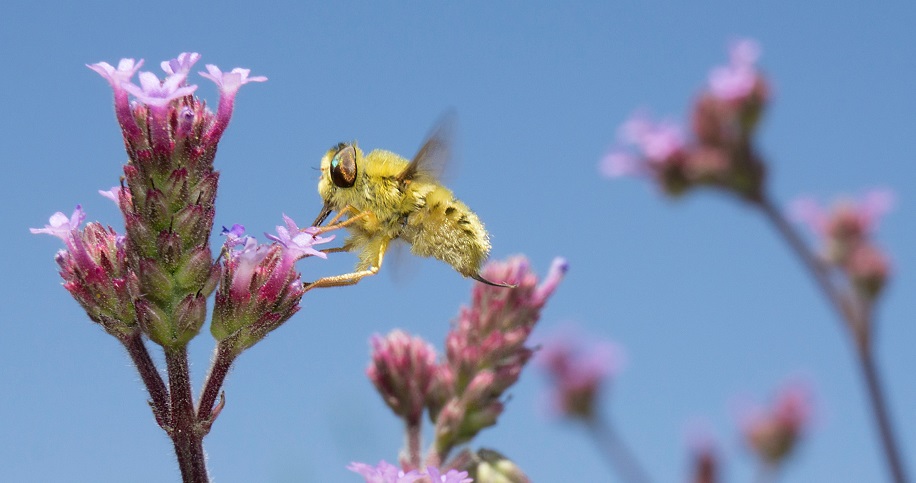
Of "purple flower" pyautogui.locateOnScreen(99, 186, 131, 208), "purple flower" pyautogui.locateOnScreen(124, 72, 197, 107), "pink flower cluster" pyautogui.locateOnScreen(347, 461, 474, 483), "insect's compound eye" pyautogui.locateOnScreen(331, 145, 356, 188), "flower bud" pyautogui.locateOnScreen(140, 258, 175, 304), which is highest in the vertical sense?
"insect's compound eye" pyautogui.locateOnScreen(331, 145, 356, 188)

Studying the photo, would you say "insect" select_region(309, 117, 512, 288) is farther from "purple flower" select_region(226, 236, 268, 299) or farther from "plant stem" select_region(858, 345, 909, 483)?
"plant stem" select_region(858, 345, 909, 483)

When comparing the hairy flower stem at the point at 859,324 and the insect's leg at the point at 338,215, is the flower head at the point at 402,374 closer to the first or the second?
the insect's leg at the point at 338,215

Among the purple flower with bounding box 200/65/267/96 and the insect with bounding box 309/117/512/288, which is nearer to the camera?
the purple flower with bounding box 200/65/267/96

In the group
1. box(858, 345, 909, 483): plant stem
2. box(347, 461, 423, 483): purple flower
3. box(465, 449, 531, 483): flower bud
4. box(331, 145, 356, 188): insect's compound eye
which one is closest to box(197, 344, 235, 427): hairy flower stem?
box(347, 461, 423, 483): purple flower

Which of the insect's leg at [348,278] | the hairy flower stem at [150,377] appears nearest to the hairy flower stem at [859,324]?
the insect's leg at [348,278]

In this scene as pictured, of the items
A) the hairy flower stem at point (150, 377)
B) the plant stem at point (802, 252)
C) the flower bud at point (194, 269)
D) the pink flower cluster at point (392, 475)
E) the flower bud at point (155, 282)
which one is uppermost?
the plant stem at point (802, 252)

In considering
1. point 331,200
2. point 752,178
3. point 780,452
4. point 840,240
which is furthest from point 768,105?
point 331,200

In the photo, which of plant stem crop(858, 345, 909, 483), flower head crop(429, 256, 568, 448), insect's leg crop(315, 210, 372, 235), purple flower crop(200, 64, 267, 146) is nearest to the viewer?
purple flower crop(200, 64, 267, 146)
